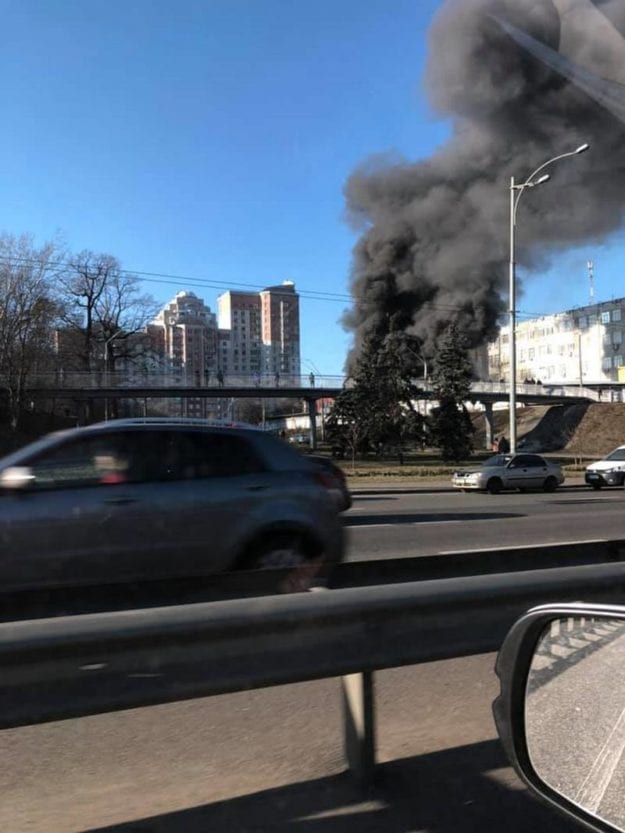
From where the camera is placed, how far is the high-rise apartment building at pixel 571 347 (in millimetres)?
118375

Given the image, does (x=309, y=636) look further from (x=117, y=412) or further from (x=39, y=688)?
(x=117, y=412)

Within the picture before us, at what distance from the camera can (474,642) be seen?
3.01 metres

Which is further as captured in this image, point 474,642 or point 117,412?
point 117,412

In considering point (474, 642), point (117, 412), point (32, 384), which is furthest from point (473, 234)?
point (474, 642)

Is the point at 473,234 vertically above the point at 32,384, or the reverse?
the point at 473,234

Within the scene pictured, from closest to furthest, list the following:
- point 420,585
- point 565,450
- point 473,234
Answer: point 420,585, point 565,450, point 473,234

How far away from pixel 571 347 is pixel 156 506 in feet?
421

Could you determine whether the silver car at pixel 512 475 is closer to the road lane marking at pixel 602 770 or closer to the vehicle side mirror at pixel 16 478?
the vehicle side mirror at pixel 16 478

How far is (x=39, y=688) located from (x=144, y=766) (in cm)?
119

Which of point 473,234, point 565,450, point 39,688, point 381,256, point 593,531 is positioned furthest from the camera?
point 381,256

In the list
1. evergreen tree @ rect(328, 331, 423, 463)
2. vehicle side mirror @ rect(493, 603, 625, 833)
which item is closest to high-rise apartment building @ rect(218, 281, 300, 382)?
evergreen tree @ rect(328, 331, 423, 463)

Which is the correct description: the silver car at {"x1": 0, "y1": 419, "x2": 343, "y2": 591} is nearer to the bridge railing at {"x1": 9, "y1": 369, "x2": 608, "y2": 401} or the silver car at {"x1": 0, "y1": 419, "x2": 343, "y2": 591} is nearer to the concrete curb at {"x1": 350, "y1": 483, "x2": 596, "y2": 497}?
the concrete curb at {"x1": 350, "y1": 483, "x2": 596, "y2": 497}

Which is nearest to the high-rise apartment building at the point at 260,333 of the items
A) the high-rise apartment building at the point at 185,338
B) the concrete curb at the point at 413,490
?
the high-rise apartment building at the point at 185,338

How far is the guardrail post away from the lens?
309 cm
